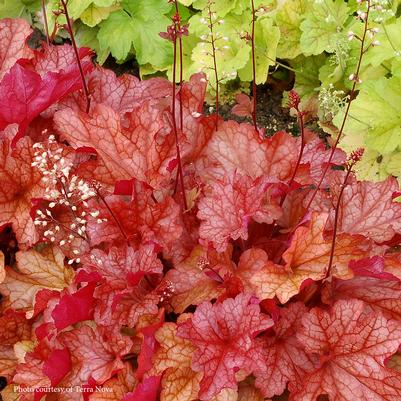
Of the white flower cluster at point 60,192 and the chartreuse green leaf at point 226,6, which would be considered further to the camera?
the chartreuse green leaf at point 226,6

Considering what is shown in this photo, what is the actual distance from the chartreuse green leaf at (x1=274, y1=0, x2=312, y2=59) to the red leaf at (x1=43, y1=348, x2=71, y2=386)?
227 cm

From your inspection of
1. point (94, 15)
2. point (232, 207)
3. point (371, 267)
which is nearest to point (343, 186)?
point (371, 267)

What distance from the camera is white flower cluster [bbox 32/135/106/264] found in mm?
1534

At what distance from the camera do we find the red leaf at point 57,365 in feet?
5.13

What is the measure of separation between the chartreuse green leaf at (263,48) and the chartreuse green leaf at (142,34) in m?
0.46

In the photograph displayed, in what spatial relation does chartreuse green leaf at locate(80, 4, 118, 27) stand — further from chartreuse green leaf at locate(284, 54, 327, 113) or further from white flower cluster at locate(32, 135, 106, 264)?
white flower cluster at locate(32, 135, 106, 264)

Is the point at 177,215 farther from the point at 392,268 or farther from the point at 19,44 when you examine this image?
the point at 19,44

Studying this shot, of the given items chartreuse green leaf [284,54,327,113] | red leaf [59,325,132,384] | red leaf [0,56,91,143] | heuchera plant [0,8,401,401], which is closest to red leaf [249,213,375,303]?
heuchera plant [0,8,401,401]

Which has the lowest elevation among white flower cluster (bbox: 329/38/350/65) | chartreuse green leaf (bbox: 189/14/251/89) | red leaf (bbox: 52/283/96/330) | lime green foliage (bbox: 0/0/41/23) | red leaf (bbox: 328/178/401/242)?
lime green foliage (bbox: 0/0/41/23)

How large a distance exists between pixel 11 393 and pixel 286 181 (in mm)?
921

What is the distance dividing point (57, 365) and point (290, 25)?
94.5 inches

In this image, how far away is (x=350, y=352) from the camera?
4.76 ft

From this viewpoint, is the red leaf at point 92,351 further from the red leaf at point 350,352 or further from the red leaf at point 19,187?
the red leaf at point 350,352

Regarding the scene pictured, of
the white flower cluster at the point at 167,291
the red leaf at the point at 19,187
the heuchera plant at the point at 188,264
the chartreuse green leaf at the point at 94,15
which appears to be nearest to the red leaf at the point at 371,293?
the heuchera plant at the point at 188,264
